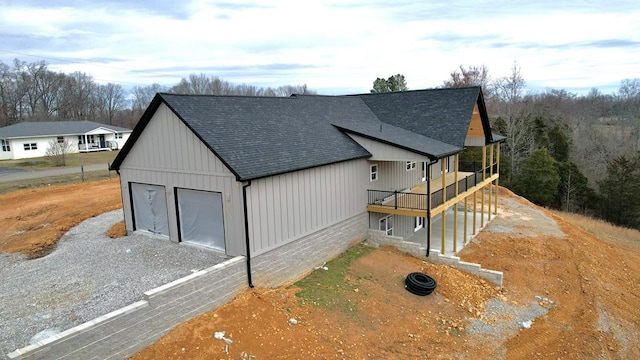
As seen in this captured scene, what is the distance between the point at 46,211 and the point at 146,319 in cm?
1633

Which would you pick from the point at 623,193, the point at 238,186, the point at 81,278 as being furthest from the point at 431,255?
the point at 623,193

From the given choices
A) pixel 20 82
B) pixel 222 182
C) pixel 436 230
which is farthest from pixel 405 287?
pixel 20 82

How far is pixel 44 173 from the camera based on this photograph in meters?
34.0

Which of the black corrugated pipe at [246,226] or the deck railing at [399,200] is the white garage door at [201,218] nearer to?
the black corrugated pipe at [246,226]

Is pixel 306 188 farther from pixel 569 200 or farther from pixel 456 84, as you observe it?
pixel 456 84

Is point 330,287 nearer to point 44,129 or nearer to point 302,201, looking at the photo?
point 302,201

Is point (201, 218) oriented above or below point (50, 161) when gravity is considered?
below

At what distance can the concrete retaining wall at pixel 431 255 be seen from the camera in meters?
14.6

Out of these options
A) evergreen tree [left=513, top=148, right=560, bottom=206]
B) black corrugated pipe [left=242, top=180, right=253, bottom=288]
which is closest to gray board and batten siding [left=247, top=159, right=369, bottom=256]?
black corrugated pipe [left=242, top=180, right=253, bottom=288]

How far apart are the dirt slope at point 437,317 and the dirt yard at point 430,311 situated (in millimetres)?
36

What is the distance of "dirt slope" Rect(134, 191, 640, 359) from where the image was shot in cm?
929

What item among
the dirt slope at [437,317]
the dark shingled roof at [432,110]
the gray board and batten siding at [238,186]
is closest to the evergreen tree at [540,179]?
the dark shingled roof at [432,110]

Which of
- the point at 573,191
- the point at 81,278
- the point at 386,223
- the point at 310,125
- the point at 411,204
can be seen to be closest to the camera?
the point at 81,278

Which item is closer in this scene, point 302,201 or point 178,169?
point 178,169
